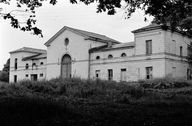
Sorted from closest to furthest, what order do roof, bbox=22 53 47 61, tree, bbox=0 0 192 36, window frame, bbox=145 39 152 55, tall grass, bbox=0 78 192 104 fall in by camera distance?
tree, bbox=0 0 192 36 < tall grass, bbox=0 78 192 104 < window frame, bbox=145 39 152 55 < roof, bbox=22 53 47 61

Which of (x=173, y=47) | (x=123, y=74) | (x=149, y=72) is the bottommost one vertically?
(x=123, y=74)

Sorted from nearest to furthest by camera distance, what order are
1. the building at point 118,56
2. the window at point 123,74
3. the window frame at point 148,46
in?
the building at point 118,56 < the window frame at point 148,46 < the window at point 123,74

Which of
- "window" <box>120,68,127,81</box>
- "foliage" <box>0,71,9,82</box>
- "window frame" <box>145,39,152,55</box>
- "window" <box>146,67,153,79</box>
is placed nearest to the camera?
"window" <box>146,67,153,79</box>

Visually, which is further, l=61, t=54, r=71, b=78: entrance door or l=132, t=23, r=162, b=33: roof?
l=61, t=54, r=71, b=78: entrance door

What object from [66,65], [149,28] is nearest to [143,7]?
[149,28]

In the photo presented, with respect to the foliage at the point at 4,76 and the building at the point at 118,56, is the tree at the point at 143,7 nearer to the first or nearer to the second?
the building at the point at 118,56

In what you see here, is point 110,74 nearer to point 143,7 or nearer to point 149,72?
point 149,72

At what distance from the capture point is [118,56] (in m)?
46.4

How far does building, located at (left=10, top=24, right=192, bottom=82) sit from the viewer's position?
41969 millimetres

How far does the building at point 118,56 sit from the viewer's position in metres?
42.0

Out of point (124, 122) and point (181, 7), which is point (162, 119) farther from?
point (181, 7)

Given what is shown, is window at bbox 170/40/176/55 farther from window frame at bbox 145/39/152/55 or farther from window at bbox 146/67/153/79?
window at bbox 146/67/153/79

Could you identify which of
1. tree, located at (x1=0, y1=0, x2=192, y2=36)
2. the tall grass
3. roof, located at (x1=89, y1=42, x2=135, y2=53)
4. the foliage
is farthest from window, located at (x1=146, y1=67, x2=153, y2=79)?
the foliage

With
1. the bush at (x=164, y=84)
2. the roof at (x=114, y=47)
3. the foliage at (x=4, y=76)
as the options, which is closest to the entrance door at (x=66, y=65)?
the roof at (x=114, y=47)
